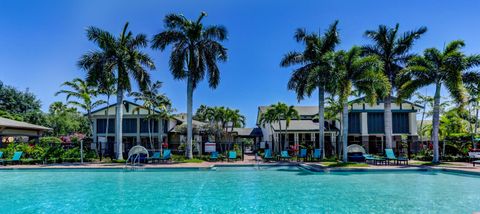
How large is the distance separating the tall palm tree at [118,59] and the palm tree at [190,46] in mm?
1526

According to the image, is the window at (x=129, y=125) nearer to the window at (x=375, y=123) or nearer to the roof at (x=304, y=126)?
the roof at (x=304, y=126)

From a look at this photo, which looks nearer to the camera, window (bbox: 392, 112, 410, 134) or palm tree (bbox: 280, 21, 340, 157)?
palm tree (bbox: 280, 21, 340, 157)

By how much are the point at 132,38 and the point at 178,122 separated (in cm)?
1472

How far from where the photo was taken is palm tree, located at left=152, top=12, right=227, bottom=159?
23141 millimetres

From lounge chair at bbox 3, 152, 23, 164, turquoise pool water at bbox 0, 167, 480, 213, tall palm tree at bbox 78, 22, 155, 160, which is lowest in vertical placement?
turquoise pool water at bbox 0, 167, 480, 213

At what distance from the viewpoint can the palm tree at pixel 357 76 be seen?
19.6m

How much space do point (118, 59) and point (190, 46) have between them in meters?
5.16

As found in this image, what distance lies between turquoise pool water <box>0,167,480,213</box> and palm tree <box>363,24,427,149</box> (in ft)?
29.0

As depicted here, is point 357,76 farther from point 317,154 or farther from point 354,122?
point 354,122

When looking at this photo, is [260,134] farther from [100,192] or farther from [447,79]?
[100,192]

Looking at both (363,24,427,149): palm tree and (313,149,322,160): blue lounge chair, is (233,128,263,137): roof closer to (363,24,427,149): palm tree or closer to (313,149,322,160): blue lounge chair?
(313,149,322,160): blue lounge chair

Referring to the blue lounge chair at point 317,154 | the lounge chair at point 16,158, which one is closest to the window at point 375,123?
the blue lounge chair at point 317,154

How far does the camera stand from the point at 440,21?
16188mm

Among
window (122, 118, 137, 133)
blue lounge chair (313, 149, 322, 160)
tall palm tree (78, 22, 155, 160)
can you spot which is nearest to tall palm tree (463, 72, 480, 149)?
blue lounge chair (313, 149, 322, 160)
